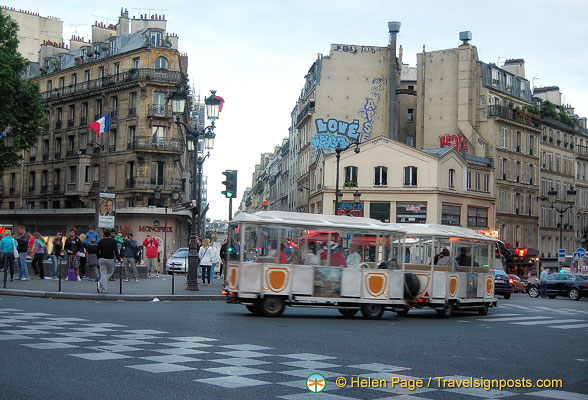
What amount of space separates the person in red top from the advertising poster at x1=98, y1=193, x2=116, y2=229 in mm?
13007

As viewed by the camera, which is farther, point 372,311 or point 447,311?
point 447,311

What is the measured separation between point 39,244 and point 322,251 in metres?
13.7

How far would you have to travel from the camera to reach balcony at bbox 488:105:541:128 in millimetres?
66250

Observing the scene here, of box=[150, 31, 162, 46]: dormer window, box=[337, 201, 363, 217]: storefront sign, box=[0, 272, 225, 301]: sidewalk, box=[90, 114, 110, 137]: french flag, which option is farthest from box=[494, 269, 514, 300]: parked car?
box=[150, 31, 162, 46]: dormer window

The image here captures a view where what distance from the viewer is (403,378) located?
8.84 metres

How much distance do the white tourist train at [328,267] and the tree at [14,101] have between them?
27.1m

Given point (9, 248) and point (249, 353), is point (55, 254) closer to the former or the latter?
point (9, 248)

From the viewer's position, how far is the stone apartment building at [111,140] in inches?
2416

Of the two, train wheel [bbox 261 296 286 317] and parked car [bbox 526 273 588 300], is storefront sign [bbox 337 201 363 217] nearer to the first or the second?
parked car [bbox 526 273 588 300]

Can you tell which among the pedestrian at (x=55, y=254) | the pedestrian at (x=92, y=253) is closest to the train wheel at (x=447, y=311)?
Answer: the pedestrian at (x=92, y=253)

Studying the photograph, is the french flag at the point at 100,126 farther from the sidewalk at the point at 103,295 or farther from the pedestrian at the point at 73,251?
the sidewalk at the point at 103,295

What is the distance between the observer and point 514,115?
6844 cm

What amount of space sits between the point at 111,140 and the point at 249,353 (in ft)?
185

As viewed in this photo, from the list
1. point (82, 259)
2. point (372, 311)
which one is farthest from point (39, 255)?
point (372, 311)
